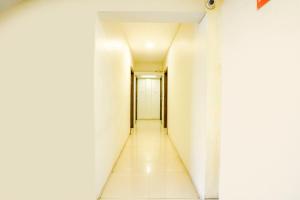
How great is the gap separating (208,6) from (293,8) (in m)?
1.48

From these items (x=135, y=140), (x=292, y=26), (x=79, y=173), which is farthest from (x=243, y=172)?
(x=135, y=140)

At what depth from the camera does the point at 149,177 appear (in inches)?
119

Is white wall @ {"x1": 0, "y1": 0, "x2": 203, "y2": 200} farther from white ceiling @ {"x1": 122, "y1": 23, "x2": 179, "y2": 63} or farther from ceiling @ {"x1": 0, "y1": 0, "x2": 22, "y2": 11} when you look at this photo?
white ceiling @ {"x1": 122, "y1": 23, "x2": 179, "y2": 63}

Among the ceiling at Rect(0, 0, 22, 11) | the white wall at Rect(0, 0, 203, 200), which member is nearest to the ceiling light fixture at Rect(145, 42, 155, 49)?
the white wall at Rect(0, 0, 203, 200)

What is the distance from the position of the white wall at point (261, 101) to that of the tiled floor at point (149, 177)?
1179mm

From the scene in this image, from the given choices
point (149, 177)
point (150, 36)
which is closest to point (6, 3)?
point (149, 177)

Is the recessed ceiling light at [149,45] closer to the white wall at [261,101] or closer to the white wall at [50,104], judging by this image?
the white wall at [50,104]

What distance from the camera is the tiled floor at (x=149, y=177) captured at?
2.49 meters

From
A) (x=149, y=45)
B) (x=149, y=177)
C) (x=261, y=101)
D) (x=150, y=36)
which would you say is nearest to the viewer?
(x=261, y=101)

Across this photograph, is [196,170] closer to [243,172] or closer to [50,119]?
[243,172]

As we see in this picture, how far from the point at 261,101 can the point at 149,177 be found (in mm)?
2385

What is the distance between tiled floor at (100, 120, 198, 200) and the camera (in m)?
2.49

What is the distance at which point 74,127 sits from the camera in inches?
86.0

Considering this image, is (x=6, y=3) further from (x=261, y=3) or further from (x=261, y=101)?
(x=261, y=101)
